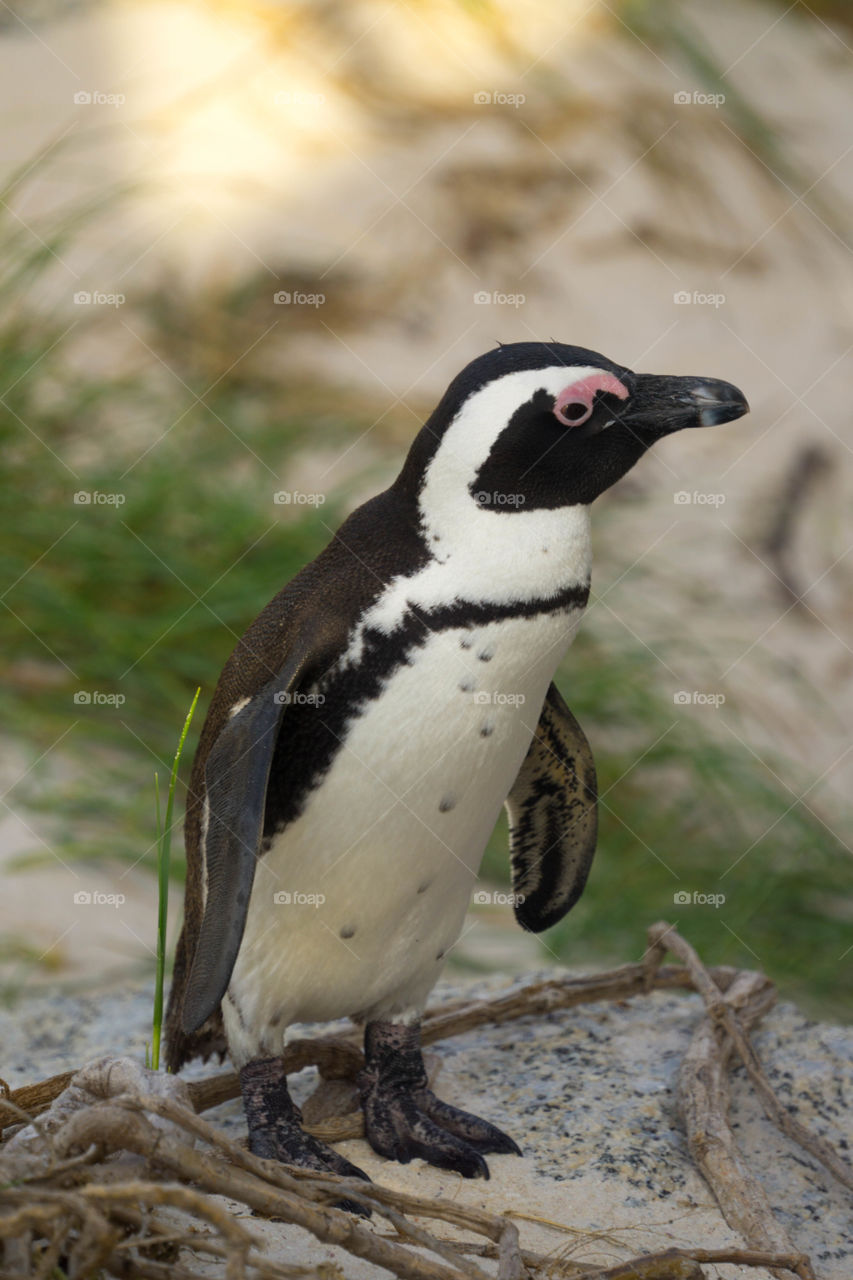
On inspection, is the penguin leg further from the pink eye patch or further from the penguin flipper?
the pink eye patch

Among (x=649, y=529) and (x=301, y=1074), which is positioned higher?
(x=649, y=529)

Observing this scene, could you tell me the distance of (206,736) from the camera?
152 cm

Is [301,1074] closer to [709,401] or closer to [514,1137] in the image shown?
[514,1137]

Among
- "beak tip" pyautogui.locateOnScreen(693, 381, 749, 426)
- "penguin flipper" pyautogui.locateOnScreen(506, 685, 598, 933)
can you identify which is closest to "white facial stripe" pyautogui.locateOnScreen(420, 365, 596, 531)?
"beak tip" pyautogui.locateOnScreen(693, 381, 749, 426)

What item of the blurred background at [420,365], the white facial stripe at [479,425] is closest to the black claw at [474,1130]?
the white facial stripe at [479,425]

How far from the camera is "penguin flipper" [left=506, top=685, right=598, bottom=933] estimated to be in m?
1.67

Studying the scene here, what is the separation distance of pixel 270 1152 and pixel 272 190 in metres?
3.41

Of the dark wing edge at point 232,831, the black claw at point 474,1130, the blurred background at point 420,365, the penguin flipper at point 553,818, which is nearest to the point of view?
the dark wing edge at point 232,831

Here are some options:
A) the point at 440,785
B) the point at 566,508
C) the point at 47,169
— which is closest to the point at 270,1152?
the point at 440,785

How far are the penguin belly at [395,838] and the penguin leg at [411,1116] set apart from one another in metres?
0.07

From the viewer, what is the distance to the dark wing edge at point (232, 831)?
1.29 meters

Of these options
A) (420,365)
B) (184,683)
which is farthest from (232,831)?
(420,365)

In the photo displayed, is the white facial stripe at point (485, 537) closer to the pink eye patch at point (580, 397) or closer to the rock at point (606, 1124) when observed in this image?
the pink eye patch at point (580, 397)

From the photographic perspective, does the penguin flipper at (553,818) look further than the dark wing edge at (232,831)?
Yes
